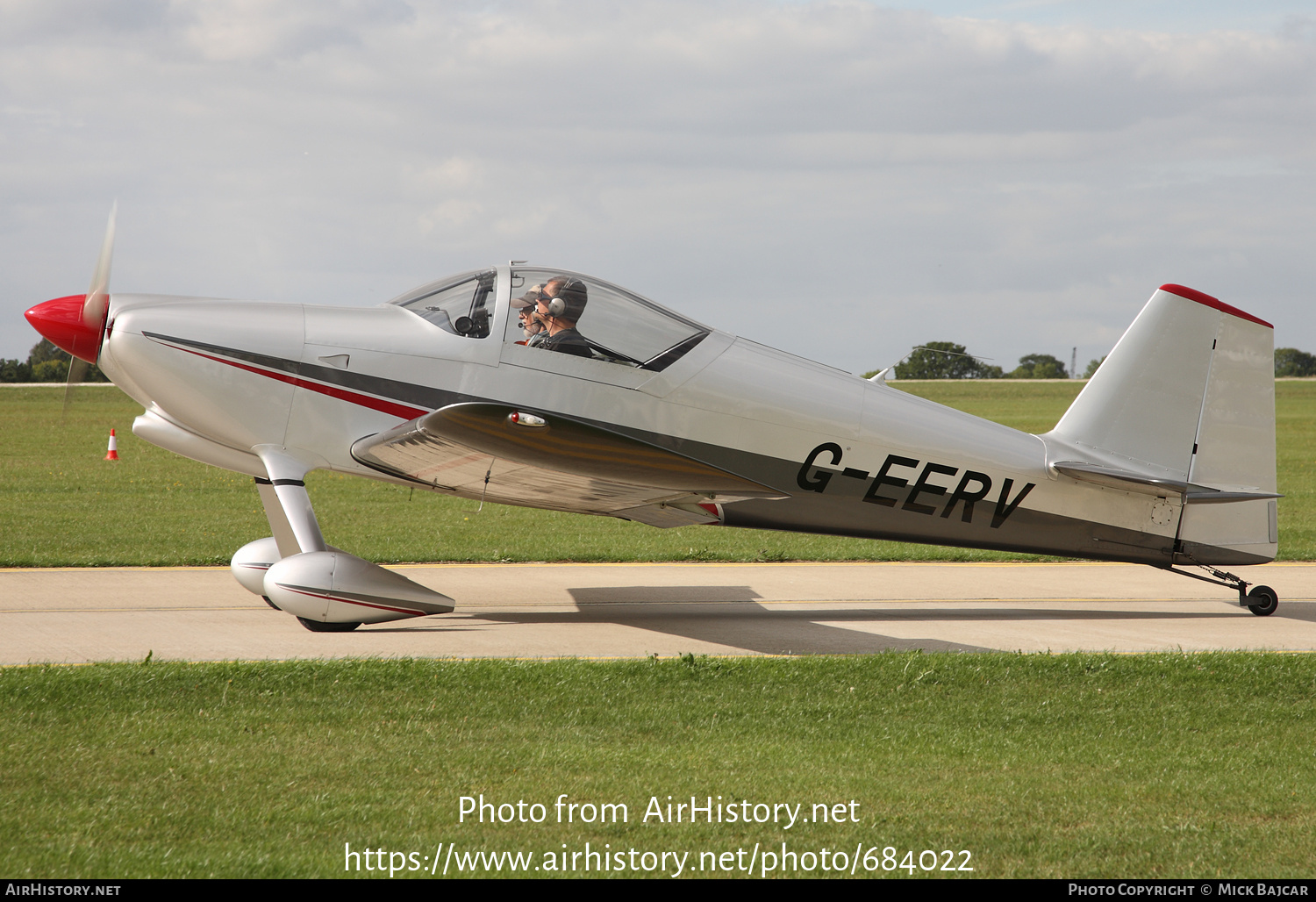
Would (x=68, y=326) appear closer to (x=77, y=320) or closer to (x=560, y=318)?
(x=77, y=320)

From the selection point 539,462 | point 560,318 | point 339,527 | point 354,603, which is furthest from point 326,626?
point 339,527

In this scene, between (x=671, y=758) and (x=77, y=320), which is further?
(x=77, y=320)

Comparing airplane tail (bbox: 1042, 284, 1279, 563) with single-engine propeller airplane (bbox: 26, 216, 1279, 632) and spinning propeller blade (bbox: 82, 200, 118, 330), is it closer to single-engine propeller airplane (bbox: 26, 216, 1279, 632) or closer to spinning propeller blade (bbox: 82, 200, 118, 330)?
single-engine propeller airplane (bbox: 26, 216, 1279, 632)

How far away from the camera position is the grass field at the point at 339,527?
1129 centimetres

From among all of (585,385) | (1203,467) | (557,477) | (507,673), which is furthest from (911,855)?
(1203,467)

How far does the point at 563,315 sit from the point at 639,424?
934mm

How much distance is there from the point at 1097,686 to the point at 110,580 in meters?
7.79

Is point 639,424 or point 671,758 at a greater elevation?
point 639,424

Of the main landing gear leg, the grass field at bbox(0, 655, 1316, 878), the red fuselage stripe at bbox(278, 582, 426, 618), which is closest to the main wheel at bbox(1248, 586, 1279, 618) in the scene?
the main landing gear leg

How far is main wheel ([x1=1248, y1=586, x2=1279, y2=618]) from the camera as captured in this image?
882 centimetres

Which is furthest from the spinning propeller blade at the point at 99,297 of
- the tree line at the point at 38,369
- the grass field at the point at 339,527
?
the tree line at the point at 38,369

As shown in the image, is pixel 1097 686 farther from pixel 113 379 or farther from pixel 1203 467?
pixel 113 379

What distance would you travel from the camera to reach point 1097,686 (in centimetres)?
609

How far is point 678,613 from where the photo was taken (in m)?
8.57
